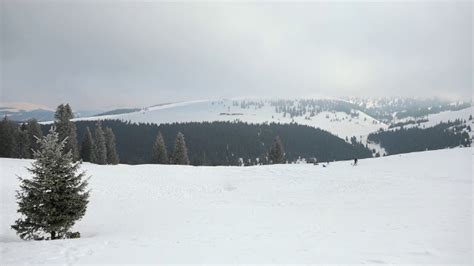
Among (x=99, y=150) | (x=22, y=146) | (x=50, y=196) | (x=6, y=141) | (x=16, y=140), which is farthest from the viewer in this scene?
(x=16, y=140)

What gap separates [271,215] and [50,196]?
12922 millimetres

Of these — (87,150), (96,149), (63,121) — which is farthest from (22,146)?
(63,121)

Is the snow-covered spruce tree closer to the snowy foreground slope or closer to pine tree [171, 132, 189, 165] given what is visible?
the snowy foreground slope

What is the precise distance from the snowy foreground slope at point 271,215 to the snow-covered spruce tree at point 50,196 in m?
1.58

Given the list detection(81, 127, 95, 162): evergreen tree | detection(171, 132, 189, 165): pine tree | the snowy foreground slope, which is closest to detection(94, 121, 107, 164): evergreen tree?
detection(81, 127, 95, 162): evergreen tree

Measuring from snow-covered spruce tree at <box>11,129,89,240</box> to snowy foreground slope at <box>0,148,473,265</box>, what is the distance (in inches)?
62.1

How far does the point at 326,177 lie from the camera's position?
34094 millimetres

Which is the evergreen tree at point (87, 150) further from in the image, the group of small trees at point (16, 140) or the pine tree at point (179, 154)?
the pine tree at point (179, 154)

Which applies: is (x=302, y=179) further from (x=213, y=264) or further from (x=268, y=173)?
(x=213, y=264)

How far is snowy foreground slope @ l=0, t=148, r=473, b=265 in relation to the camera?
10.7m

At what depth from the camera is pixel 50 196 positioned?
49.0ft

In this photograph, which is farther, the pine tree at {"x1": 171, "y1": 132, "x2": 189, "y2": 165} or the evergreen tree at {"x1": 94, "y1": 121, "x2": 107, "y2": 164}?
the pine tree at {"x1": 171, "y1": 132, "x2": 189, "y2": 165}

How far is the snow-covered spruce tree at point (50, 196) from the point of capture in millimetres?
14859

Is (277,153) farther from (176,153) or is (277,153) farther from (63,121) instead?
(63,121)
